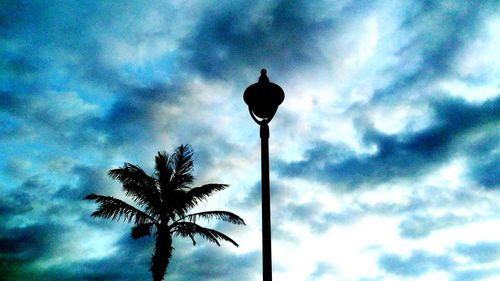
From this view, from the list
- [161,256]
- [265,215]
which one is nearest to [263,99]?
[265,215]

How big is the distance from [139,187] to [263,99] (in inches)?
472

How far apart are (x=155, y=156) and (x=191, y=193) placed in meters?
2.46

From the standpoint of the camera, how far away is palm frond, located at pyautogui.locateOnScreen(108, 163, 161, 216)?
52.7 ft

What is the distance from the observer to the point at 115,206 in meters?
15.2

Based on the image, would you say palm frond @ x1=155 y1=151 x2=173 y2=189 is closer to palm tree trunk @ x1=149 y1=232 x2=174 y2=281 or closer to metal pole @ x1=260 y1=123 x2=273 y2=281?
palm tree trunk @ x1=149 y1=232 x2=174 y2=281

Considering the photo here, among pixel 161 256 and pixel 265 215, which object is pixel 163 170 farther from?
pixel 265 215

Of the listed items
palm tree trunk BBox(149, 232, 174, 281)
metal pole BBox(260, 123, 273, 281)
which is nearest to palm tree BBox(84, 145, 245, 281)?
palm tree trunk BBox(149, 232, 174, 281)

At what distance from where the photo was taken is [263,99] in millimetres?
5648

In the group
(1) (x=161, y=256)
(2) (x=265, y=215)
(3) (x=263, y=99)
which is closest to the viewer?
(2) (x=265, y=215)

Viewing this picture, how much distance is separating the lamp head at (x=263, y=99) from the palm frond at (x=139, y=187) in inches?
462

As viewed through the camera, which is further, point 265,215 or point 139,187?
point 139,187

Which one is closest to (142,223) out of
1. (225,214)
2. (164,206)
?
(164,206)

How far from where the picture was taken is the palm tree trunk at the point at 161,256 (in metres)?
14.9

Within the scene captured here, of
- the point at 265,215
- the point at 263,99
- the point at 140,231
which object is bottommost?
the point at 265,215
